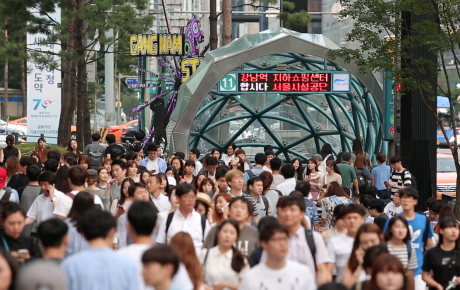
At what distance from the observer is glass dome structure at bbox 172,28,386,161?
21.3 m

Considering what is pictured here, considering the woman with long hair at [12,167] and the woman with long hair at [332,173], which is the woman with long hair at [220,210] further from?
the woman with long hair at [332,173]

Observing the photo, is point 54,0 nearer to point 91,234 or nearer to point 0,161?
point 0,161

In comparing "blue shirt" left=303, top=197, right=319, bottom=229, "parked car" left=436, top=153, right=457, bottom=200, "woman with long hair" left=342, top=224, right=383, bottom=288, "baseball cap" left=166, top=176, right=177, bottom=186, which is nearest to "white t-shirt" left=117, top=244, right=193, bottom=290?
"woman with long hair" left=342, top=224, right=383, bottom=288

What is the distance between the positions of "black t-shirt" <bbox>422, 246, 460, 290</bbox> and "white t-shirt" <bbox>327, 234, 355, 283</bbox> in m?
0.79

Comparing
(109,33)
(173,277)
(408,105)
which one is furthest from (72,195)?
(109,33)

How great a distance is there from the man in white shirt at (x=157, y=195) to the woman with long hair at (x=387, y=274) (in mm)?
4868

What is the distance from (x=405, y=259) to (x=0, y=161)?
33.9 ft

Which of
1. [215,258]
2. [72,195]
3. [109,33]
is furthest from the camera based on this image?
[109,33]

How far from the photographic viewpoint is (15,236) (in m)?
7.91

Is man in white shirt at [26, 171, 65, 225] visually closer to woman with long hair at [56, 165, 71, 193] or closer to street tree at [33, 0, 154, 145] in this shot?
woman with long hair at [56, 165, 71, 193]

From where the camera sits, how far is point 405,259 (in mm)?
8383

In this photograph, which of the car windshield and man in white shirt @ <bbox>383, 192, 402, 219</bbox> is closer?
man in white shirt @ <bbox>383, 192, 402, 219</bbox>

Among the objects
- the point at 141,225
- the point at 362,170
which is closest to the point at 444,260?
the point at 141,225

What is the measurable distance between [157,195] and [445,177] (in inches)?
556
